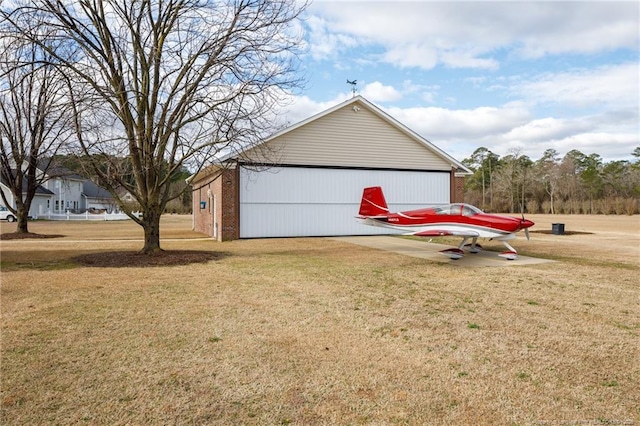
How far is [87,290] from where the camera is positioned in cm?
764

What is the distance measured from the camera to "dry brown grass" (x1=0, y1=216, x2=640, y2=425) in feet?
11.0

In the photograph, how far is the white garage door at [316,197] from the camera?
1808 cm

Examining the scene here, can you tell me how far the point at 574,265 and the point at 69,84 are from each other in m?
14.2

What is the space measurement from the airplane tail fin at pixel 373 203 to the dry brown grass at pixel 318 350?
5447 millimetres

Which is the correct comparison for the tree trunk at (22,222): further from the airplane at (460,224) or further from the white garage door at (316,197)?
the airplane at (460,224)

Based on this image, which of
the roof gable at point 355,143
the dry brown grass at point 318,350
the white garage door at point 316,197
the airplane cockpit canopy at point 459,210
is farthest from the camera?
the roof gable at point 355,143

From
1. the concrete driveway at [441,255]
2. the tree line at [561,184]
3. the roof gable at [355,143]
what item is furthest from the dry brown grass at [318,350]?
the tree line at [561,184]

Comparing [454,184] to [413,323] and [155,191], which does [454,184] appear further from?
[413,323]

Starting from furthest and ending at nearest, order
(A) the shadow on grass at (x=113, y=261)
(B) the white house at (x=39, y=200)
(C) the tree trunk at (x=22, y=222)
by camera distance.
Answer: (B) the white house at (x=39, y=200) → (C) the tree trunk at (x=22, y=222) → (A) the shadow on grass at (x=113, y=261)

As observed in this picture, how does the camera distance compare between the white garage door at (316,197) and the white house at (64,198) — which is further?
the white house at (64,198)

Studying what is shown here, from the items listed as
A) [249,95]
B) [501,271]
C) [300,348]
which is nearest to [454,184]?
[501,271]

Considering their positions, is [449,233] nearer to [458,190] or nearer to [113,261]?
[113,261]

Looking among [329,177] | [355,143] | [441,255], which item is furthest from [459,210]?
[355,143]

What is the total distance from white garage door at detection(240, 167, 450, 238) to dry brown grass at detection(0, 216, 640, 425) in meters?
9.08
